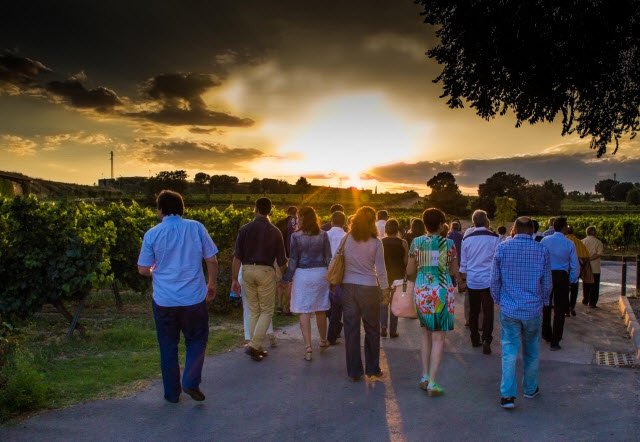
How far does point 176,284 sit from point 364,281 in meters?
2.34

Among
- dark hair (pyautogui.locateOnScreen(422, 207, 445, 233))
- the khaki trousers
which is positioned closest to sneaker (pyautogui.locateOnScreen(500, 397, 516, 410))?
dark hair (pyautogui.locateOnScreen(422, 207, 445, 233))

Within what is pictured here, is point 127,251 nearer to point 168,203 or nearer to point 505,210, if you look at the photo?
point 168,203

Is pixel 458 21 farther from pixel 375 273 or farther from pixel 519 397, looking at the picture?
pixel 519 397

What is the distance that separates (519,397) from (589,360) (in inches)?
93.7

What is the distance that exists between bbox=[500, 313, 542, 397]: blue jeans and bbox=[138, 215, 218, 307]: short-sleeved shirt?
3.34 metres

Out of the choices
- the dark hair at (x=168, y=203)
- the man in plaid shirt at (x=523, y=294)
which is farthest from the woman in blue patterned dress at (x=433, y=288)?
the dark hair at (x=168, y=203)

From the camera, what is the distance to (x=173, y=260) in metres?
5.77

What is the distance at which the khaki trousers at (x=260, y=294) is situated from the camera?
7.69 m

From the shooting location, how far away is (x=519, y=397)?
6.21 m

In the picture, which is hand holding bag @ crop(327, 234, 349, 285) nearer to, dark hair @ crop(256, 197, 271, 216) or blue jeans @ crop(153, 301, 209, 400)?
dark hair @ crop(256, 197, 271, 216)

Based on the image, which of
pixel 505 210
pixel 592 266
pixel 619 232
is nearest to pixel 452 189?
pixel 505 210

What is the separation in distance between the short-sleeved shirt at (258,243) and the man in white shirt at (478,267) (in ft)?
10.3

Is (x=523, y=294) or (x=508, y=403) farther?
(x=523, y=294)

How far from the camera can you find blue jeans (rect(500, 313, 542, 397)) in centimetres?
583
